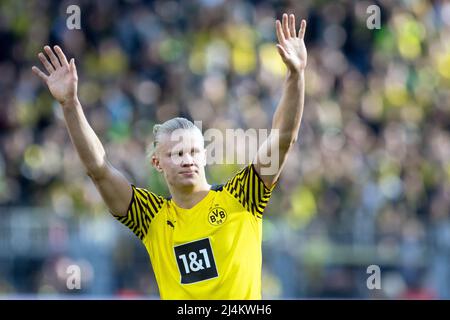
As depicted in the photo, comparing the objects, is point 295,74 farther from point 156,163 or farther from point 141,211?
point 141,211

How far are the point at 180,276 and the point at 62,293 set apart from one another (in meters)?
6.42

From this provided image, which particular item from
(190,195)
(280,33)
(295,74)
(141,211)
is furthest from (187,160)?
(280,33)

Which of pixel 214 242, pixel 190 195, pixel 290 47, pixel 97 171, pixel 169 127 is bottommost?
pixel 214 242

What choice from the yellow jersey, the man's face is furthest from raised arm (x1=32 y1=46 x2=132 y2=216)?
the man's face

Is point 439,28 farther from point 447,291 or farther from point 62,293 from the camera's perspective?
point 62,293

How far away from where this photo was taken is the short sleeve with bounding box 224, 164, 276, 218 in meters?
6.43

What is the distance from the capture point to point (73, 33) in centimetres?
1622

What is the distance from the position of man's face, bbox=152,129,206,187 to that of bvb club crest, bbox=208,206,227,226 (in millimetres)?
191

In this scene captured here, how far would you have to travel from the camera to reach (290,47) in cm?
637

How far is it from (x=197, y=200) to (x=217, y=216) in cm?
18

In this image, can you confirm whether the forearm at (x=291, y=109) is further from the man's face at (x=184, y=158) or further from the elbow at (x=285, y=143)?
the man's face at (x=184, y=158)

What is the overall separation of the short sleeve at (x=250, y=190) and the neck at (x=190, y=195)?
146 mm

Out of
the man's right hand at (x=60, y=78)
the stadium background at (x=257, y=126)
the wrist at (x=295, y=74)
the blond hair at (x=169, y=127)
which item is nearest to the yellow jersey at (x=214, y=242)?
the blond hair at (x=169, y=127)

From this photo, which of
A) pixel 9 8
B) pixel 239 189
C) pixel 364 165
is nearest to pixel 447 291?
pixel 364 165
